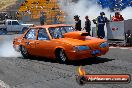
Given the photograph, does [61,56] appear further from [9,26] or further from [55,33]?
[9,26]

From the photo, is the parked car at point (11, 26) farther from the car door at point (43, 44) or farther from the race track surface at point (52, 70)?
the car door at point (43, 44)

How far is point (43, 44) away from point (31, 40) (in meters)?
0.87

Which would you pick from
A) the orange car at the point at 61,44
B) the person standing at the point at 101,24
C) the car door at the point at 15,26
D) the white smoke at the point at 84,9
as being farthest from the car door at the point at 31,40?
the car door at the point at 15,26

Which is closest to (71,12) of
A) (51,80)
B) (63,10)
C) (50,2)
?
(63,10)

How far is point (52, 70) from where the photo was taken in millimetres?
10031

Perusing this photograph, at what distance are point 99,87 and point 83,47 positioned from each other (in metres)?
3.45

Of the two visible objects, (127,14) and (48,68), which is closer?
(48,68)

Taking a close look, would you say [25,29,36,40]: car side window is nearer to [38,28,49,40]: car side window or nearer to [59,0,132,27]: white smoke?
[38,28,49,40]: car side window

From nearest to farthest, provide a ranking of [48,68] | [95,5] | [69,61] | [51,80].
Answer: [51,80], [48,68], [69,61], [95,5]

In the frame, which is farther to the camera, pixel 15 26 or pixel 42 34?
pixel 15 26

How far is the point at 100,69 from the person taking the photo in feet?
31.8

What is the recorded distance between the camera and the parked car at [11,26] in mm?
37119

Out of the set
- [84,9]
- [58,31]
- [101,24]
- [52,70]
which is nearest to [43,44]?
[58,31]

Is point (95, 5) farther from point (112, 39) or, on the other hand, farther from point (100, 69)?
point (100, 69)
